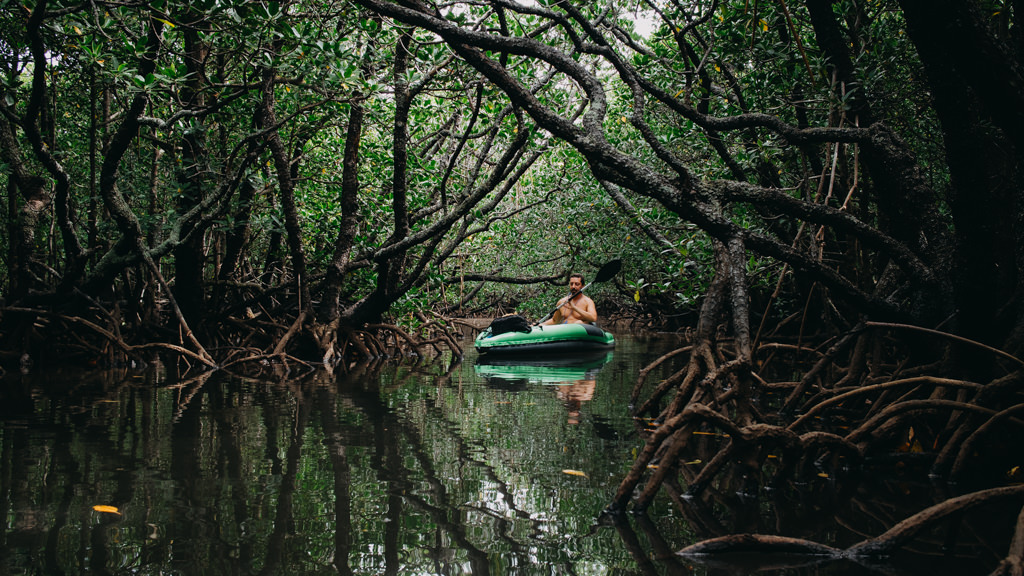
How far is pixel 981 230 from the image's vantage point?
3.30m

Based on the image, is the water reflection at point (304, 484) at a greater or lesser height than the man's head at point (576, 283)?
lesser

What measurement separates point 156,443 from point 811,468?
351 cm

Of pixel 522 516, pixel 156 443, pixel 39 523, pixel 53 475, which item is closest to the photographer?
pixel 39 523

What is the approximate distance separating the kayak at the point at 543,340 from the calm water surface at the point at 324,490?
16.1 ft

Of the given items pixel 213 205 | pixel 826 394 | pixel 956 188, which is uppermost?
pixel 213 205

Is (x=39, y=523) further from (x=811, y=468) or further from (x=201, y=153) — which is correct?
(x=201, y=153)

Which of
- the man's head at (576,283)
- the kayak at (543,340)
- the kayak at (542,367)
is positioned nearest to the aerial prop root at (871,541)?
the kayak at (542,367)

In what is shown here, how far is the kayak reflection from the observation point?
632 cm

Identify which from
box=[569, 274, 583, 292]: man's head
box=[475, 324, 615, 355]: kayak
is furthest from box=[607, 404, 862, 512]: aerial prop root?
box=[569, 274, 583, 292]: man's head

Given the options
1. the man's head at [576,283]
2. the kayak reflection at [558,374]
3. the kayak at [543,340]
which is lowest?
the kayak reflection at [558,374]

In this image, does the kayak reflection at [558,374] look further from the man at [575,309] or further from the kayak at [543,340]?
the man at [575,309]

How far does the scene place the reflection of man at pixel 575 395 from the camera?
5248 mm

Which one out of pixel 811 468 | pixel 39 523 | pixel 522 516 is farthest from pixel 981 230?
pixel 39 523

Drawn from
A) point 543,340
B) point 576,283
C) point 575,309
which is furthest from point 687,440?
point 575,309
